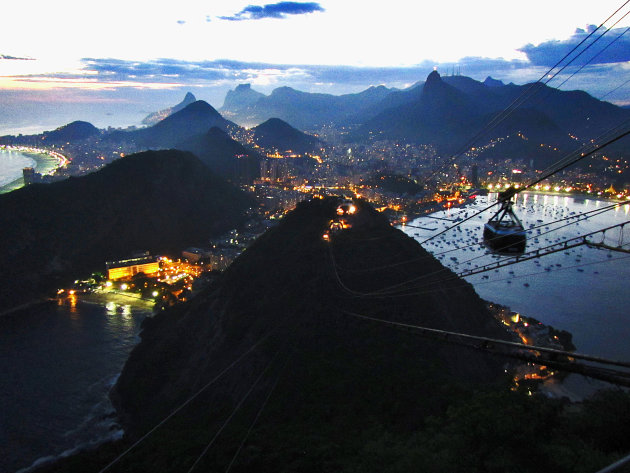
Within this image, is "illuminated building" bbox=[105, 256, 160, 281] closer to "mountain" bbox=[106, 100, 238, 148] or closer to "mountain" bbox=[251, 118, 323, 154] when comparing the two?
"mountain" bbox=[251, 118, 323, 154]

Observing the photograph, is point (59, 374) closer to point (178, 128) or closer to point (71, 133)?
point (178, 128)

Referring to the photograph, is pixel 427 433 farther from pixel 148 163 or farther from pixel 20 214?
pixel 148 163

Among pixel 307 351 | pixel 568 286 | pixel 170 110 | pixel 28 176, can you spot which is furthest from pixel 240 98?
pixel 307 351

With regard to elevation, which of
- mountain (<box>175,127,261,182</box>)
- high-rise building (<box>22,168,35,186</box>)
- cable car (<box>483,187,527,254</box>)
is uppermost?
mountain (<box>175,127,261,182</box>)

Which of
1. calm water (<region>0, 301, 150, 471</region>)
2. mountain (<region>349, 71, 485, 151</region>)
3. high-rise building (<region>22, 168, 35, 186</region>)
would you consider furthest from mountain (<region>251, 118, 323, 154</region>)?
calm water (<region>0, 301, 150, 471</region>)

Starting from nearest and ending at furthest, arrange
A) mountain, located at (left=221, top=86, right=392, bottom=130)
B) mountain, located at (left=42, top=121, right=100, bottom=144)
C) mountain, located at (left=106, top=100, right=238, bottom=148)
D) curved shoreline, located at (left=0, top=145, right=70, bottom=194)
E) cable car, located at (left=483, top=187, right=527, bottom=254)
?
1. cable car, located at (left=483, top=187, right=527, bottom=254)
2. curved shoreline, located at (left=0, top=145, right=70, bottom=194)
3. mountain, located at (left=106, top=100, right=238, bottom=148)
4. mountain, located at (left=42, top=121, right=100, bottom=144)
5. mountain, located at (left=221, top=86, right=392, bottom=130)

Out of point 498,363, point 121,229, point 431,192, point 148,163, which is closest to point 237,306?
point 498,363
